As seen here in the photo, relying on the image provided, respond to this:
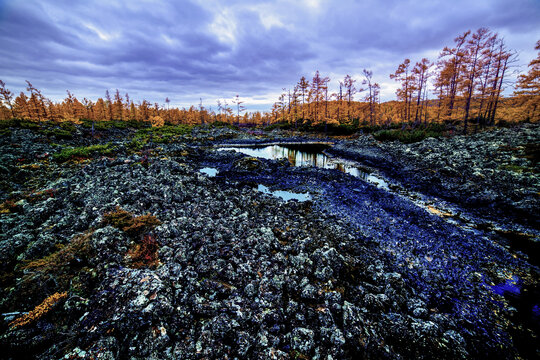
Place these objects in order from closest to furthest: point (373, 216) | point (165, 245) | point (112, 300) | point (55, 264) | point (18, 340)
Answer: point (18, 340), point (112, 300), point (55, 264), point (165, 245), point (373, 216)

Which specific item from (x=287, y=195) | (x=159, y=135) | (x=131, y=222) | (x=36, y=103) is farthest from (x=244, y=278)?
(x=36, y=103)

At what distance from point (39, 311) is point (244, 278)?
14.1ft

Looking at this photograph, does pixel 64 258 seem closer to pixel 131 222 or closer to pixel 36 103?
pixel 131 222

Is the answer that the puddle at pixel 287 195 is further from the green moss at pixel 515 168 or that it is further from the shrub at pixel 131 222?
the green moss at pixel 515 168

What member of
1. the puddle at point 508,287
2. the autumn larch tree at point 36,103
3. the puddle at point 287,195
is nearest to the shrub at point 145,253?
the puddle at point 287,195

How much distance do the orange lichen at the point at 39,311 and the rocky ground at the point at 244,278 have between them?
0.9 inches

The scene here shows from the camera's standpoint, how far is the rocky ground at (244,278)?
387cm

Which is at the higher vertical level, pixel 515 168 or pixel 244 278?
pixel 515 168

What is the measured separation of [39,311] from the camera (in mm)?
4051

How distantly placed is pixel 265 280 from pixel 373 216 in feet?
26.3

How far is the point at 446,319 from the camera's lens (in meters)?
4.88

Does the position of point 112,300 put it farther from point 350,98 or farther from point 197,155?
point 350,98

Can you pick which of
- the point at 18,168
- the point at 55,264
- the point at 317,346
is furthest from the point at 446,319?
the point at 18,168

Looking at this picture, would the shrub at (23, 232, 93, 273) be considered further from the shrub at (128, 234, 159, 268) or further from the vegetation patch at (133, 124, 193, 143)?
the vegetation patch at (133, 124, 193, 143)
